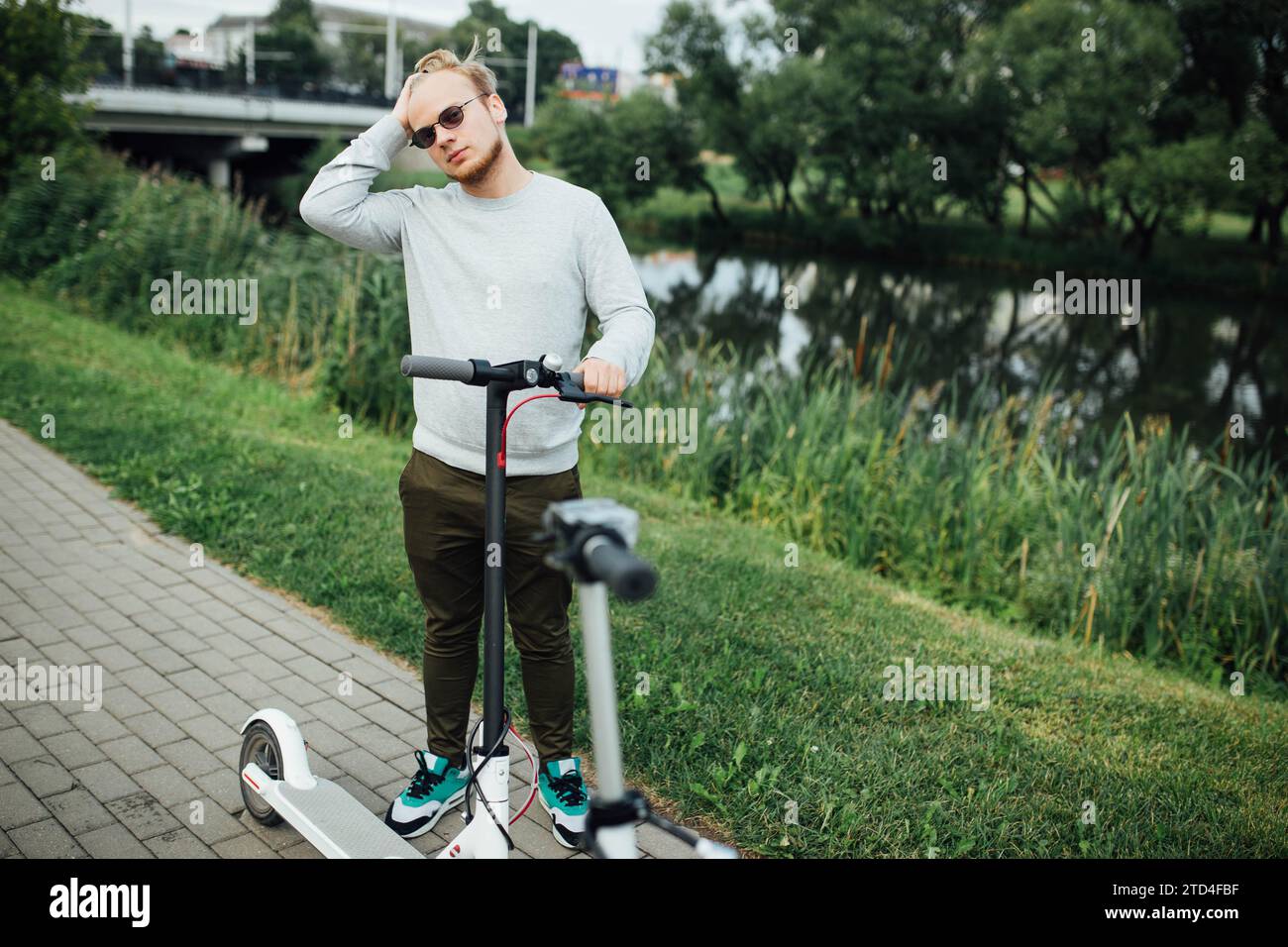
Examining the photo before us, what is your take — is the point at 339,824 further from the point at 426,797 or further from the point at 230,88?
the point at 230,88

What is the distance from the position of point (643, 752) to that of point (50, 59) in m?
15.5

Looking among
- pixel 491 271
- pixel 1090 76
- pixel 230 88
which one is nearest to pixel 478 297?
pixel 491 271

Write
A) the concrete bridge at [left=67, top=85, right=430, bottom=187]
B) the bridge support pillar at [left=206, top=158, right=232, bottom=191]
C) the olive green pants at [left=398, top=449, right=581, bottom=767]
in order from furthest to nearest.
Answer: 1. the bridge support pillar at [left=206, top=158, right=232, bottom=191]
2. the concrete bridge at [left=67, top=85, right=430, bottom=187]
3. the olive green pants at [left=398, top=449, right=581, bottom=767]

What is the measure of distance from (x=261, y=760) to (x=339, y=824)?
426 mm

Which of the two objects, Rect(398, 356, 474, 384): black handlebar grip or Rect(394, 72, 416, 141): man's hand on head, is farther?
Rect(394, 72, 416, 141): man's hand on head

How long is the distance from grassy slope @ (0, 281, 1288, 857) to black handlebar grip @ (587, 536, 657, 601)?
68.7 inches

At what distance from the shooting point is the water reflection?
1631 centimetres

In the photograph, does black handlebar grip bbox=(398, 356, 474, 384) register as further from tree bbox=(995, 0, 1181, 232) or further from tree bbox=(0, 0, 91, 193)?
tree bbox=(995, 0, 1181, 232)

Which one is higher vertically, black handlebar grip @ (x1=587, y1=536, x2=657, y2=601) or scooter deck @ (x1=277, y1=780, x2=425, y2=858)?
black handlebar grip @ (x1=587, y1=536, x2=657, y2=601)

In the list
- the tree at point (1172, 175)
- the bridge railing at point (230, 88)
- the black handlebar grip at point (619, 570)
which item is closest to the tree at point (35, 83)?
the bridge railing at point (230, 88)

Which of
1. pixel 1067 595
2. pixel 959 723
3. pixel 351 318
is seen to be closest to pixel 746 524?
pixel 1067 595

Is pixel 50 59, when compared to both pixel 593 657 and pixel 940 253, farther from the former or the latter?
pixel 940 253

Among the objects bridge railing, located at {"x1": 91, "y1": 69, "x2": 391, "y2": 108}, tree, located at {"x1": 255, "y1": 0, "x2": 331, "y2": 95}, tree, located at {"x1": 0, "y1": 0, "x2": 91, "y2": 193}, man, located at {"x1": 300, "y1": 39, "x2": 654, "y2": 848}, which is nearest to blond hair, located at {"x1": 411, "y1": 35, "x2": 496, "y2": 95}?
man, located at {"x1": 300, "y1": 39, "x2": 654, "y2": 848}

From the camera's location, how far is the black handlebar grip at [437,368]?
214 cm
